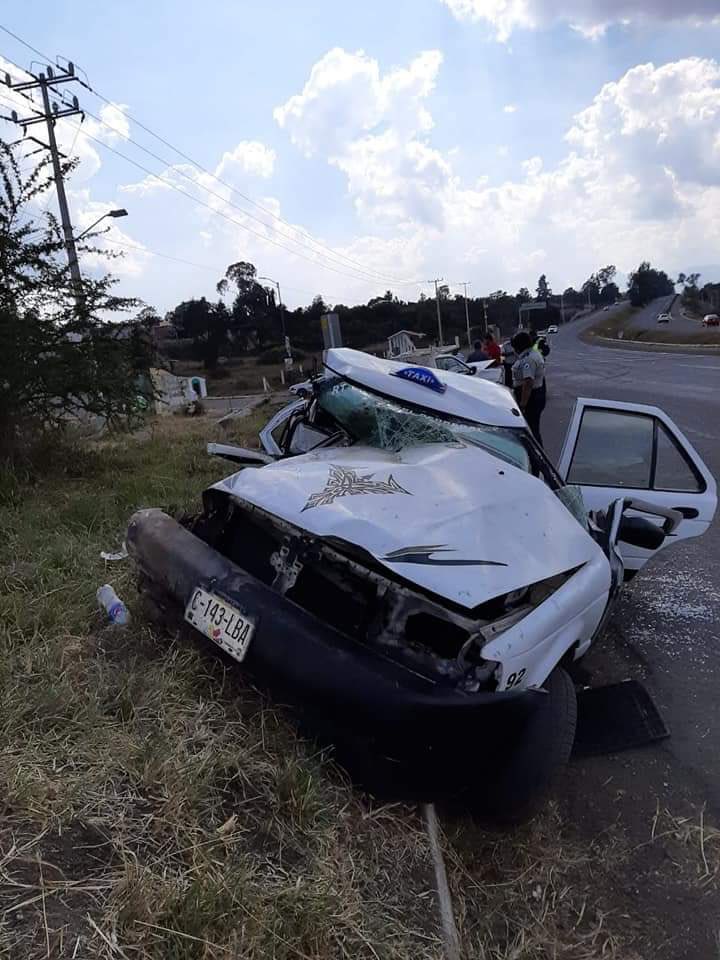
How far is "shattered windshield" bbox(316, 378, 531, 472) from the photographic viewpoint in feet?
12.6

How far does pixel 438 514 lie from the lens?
114 inches

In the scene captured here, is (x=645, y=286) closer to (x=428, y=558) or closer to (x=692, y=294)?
(x=692, y=294)

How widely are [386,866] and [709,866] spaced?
1163mm

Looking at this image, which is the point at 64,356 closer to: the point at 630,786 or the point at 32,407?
the point at 32,407

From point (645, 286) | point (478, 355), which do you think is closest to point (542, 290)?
point (645, 286)

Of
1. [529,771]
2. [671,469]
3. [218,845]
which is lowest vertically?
[529,771]

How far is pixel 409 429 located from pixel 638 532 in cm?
136

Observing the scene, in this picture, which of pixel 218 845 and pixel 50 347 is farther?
pixel 50 347

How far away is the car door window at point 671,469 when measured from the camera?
446 cm

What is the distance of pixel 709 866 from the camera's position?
2590 mm

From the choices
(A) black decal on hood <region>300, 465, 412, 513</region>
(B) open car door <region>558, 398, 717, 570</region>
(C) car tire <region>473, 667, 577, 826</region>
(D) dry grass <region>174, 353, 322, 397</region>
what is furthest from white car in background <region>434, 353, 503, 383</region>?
(D) dry grass <region>174, 353, 322, 397</region>

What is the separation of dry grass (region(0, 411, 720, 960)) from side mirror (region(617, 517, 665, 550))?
1527 mm

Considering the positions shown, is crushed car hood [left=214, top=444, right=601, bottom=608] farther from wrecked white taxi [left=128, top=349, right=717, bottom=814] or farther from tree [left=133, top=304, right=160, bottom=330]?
tree [left=133, top=304, right=160, bottom=330]

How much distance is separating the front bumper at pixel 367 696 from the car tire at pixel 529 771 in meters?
0.17
